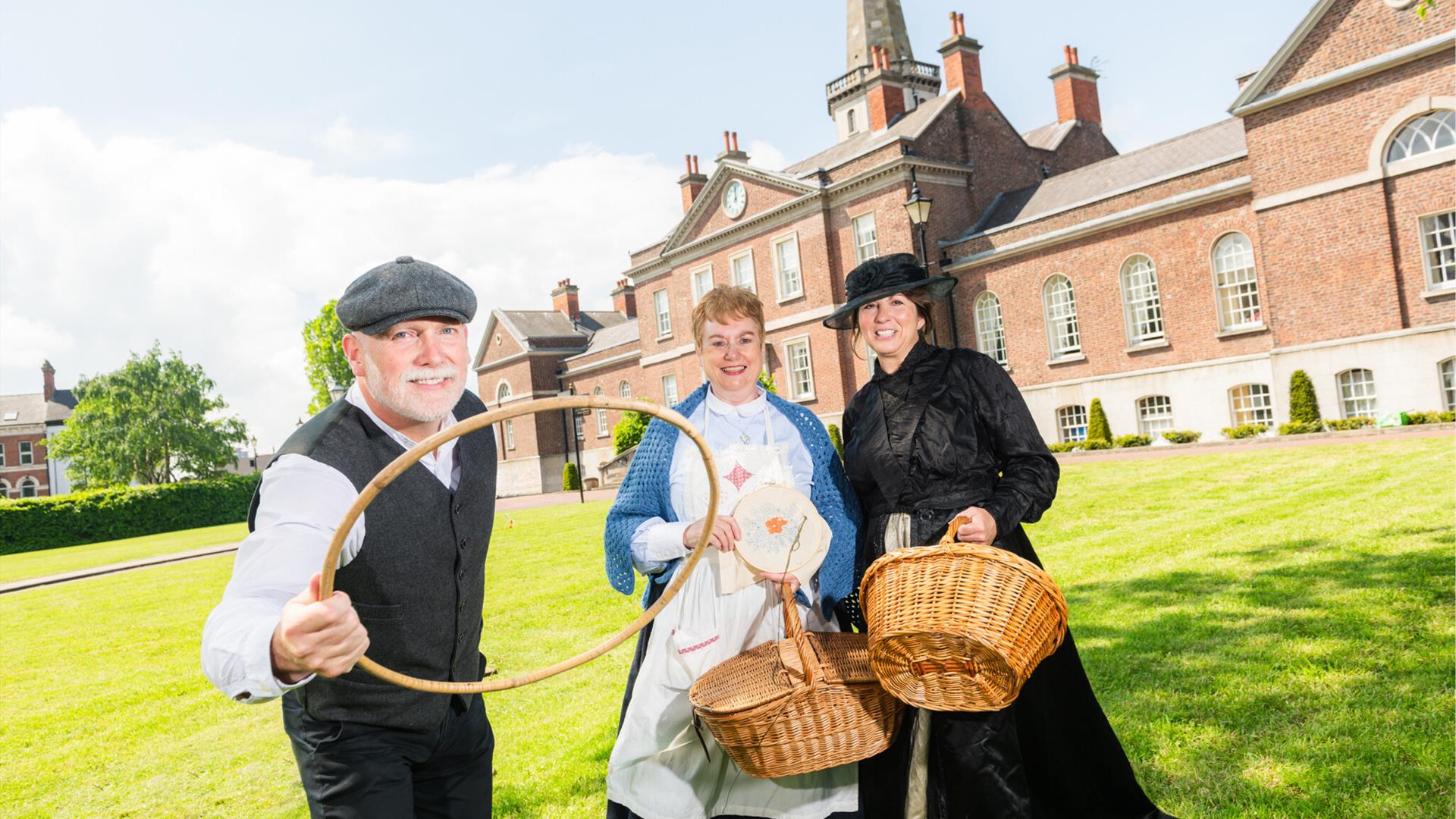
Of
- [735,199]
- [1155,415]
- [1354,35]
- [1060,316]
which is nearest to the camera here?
[1354,35]

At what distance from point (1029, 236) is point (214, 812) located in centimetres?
2413

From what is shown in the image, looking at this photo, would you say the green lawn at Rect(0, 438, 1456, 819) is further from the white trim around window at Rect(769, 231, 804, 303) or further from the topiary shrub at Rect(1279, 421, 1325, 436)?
the white trim around window at Rect(769, 231, 804, 303)

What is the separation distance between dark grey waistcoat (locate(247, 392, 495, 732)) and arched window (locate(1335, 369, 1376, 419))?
2099cm

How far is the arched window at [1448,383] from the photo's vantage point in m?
17.6

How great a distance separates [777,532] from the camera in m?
3.05

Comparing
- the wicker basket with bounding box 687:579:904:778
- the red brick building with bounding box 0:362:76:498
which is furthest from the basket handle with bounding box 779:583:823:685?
the red brick building with bounding box 0:362:76:498

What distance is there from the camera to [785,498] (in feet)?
10.1

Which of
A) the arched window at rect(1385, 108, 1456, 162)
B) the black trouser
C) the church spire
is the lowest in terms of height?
the black trouser

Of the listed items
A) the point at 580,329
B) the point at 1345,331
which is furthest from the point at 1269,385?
the point at 580,329

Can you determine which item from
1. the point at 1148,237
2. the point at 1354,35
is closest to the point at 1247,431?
the point at 1148,237

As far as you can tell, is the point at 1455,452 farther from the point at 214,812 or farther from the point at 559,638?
the point at 214,812

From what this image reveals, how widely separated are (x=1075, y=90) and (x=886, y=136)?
727 centimetres

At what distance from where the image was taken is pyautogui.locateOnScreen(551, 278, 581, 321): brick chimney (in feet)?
164

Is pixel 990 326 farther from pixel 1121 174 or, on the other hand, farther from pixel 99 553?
pixel 99 553
